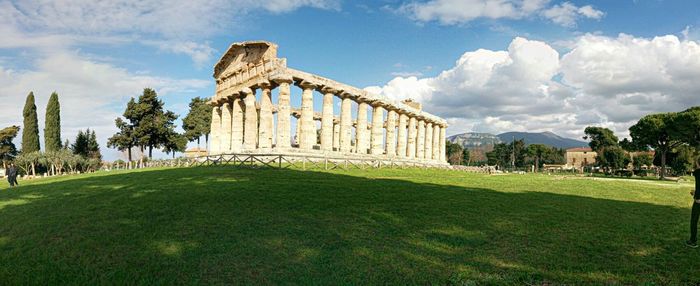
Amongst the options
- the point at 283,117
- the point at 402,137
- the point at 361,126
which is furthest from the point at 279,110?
the point at 402,137

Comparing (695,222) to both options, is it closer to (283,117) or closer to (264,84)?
(283,117)

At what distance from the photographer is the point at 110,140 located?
63719mm

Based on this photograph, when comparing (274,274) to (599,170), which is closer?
(274,274)

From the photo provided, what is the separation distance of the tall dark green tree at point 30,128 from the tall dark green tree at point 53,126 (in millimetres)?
2124

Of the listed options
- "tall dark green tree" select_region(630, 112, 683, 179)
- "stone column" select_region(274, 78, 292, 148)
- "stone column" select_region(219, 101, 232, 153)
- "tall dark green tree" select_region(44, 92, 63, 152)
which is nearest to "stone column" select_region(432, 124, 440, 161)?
"tall dark green tree" select_region(630, 112, 683, 179)

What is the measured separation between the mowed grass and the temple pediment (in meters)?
27.5

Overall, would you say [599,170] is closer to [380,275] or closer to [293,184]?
[293,184]

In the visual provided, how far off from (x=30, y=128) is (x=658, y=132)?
96.0 metres

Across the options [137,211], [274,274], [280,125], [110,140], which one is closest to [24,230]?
[137,211]

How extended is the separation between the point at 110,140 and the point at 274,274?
67489mm

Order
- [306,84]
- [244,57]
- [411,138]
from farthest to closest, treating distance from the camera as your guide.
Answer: [411,138]
[244,57]
[306,84]

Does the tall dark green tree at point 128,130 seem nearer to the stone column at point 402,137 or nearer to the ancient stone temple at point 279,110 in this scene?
the ancient stone temple at point 279,110

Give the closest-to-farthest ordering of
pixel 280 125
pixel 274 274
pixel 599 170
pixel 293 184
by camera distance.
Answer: pixel 274 274 < pixel 293 184 < pixel 280 125 < pixel 599 170

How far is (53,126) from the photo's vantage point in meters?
61.3
